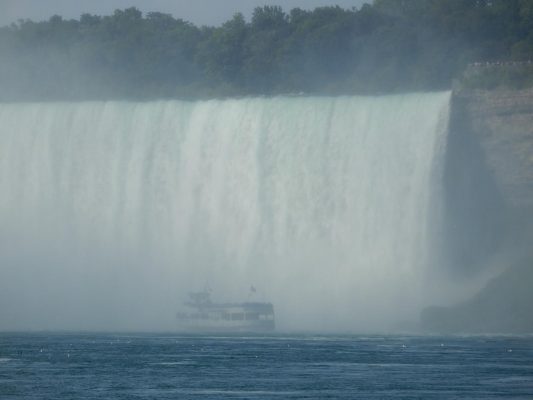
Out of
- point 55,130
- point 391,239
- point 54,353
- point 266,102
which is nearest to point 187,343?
point 54,353

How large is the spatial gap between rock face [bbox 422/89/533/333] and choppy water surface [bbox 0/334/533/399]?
843cm

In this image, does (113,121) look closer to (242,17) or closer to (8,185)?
(8,185)

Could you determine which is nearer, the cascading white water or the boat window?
the boat window

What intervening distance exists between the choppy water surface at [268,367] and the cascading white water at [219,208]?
8.83 m

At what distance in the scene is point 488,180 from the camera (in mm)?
74562

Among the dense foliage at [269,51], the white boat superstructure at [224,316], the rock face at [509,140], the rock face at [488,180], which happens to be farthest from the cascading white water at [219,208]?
the dense foliage at [269,51]

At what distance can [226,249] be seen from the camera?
8100cm

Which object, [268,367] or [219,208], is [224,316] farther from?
[268,367]

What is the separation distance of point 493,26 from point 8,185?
22.0 m

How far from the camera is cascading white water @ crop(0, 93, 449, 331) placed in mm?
76438

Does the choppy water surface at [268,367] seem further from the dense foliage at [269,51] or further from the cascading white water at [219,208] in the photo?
the dense foliage at [269,51]

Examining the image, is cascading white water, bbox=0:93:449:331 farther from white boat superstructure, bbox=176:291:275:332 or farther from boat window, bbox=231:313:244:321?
boat window, bbox=231:313:244:321

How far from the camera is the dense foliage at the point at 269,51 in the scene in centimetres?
9062

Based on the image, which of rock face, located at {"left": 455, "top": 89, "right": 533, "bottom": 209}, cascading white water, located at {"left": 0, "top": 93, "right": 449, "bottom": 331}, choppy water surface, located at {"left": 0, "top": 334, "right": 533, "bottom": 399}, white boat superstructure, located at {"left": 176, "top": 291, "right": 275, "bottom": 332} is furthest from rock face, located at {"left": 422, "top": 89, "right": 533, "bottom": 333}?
choppy water surface, located at {"left": 0, "top": 334, "right": 533, "bottom": 399}
